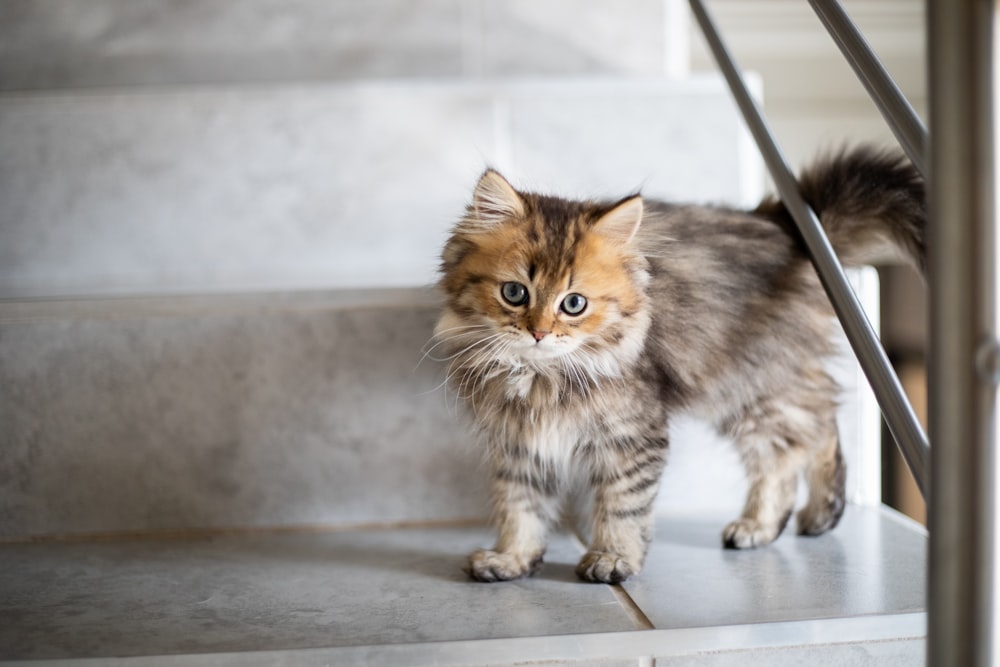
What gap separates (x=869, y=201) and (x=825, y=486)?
522mm

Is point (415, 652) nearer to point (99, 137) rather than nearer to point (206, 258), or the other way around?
point (206, 258)

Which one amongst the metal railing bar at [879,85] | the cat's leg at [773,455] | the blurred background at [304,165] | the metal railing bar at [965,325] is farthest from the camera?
the blurred background at [304,165]

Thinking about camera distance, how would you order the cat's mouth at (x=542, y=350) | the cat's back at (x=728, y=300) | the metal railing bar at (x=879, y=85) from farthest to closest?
the cat's back at (x=728, y=300) → the cat's mouth at (x=542, y=350) → the metal railing bar at (x=879, y=85)

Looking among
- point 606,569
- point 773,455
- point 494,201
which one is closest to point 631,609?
point 606,569

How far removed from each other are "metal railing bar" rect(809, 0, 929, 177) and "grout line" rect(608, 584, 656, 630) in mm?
657

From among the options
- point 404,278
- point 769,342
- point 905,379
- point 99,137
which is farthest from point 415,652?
point 905,379

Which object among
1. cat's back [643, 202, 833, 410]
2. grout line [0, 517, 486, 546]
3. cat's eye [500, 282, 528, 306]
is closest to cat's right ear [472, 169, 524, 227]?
cat's eye [500, 282, 528, 306]

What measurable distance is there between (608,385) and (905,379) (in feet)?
12.0

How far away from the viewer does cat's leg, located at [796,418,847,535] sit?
5.32ft

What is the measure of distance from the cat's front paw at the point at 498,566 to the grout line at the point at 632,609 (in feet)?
0.47

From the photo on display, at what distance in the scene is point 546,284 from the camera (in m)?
1.33

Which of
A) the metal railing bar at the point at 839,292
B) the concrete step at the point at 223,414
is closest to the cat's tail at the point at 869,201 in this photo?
the metal railing bar at the point at 839,292

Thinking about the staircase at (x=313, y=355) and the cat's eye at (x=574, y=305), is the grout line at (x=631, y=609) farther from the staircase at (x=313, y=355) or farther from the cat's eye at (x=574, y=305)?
the cat's eye at (x=574, y=305)

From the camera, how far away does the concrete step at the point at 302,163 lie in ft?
6.79
